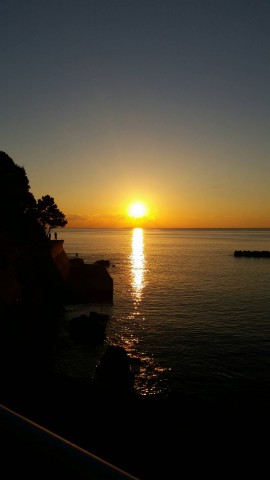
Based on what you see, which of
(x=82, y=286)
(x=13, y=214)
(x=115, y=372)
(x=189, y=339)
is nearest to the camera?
(x=115, y=372)

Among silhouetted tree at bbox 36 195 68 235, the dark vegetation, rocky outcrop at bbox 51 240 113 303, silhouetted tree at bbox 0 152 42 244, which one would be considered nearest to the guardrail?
the dark vegetation

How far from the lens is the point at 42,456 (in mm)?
1702

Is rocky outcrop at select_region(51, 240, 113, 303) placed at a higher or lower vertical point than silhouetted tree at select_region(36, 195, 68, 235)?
lower

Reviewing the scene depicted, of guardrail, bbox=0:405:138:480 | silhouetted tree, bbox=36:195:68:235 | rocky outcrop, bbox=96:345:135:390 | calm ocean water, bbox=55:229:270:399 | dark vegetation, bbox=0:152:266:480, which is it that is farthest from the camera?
silhouetted tree, bbox=36:195:68:235

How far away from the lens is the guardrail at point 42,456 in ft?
5.25

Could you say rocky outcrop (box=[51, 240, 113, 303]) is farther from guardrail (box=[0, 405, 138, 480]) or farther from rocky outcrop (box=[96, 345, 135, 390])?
guardrail (box=[0, 405, 138, 480])

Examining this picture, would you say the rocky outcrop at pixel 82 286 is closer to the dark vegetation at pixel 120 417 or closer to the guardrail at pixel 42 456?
the dark vegetation at pixel 120 417

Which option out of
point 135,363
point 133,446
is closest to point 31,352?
point 135,363

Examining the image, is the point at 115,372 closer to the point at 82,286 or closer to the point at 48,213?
the point at 82,286

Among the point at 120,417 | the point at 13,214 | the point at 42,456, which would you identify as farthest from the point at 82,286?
the point at 42,456

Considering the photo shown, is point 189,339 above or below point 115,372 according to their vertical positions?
below

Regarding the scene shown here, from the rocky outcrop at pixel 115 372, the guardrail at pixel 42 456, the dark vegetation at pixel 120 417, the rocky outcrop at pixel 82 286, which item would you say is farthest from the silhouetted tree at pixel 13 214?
the guardrail at pixel 42 456

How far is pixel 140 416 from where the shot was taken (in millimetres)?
17016

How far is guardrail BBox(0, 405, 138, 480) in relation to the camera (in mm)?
1601
